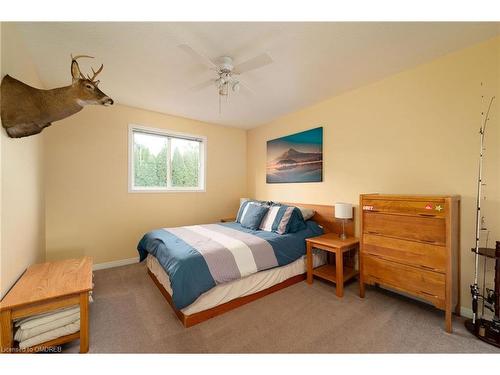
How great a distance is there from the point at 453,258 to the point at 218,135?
3.79 metres

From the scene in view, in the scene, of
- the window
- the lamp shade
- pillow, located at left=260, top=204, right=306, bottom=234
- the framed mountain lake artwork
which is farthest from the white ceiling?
pillow, located at left=260, top=204, right=306, bottom=234

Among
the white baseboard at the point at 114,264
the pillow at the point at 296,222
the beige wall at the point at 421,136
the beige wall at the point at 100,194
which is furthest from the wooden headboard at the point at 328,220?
the white baseboard at the point at 114,264

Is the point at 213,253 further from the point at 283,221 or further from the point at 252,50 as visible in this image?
the point at 252,50

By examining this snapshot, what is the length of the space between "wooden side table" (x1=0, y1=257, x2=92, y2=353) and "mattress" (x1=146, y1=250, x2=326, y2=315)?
67cm

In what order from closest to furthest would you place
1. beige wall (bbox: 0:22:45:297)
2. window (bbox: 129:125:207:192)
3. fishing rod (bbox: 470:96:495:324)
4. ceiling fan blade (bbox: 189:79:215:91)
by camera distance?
beige wall (bbox: 0:22:45:297) < fishing rod (bbox: 470:96:495:324) < ceiling fan blade (bbox: 189:79:215:91) < window (bbox: 129:125:207:192)

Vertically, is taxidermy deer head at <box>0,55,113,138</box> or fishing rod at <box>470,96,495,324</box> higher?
taxidermy deer head at <box>0,55,113,138</box>

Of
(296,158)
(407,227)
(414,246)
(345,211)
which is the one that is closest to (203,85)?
(296,158)

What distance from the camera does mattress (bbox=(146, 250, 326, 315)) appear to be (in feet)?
5.86

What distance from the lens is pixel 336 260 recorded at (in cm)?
222

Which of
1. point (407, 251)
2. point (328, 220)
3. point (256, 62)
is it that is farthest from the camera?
point (328, 220)

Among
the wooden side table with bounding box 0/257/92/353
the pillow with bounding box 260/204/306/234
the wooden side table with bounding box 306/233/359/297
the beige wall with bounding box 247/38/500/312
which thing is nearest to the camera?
the wooden side table with bounding box 0/257/92/353

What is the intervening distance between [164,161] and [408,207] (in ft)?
11.7

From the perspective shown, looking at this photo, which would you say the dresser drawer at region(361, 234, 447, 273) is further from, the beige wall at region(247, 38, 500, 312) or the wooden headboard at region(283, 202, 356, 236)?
the wooden headboard at region(283, 202, 356, 236)
